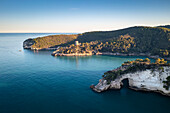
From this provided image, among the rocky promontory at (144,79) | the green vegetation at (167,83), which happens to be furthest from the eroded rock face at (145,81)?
the green vegetation at (167,83)

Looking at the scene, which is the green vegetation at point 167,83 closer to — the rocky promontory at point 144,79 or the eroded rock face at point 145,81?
the rocky promontory at point 144,79

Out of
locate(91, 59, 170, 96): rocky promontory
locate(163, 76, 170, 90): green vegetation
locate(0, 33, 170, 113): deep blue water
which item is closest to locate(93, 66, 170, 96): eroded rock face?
locate(91, 59, 170, 96): rocky promontory

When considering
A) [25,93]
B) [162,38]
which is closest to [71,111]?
[25,93]

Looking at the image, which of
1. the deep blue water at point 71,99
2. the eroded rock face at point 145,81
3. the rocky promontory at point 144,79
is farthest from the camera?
the eroded rock face at point 145,81

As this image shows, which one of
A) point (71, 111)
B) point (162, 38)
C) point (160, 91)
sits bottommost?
point (71, 111)

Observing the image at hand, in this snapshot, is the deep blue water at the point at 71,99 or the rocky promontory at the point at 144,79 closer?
the deep blue water at the point at 71,99

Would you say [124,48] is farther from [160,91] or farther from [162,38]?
[160,91]

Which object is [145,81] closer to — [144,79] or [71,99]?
[144,79]

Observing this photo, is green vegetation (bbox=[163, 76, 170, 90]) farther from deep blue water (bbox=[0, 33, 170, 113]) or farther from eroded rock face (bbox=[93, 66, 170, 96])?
deep blue water (bbox=[0, 33, 170, 113])
